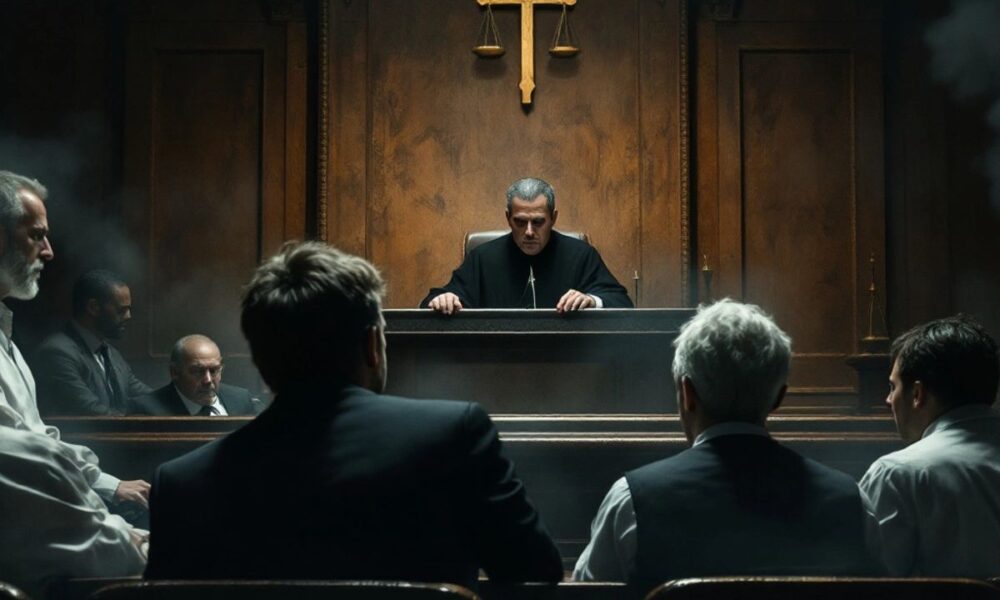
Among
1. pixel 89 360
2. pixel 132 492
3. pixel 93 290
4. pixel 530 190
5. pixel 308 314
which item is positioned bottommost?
pixel 132 492

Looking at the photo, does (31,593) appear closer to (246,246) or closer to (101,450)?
(101,450)

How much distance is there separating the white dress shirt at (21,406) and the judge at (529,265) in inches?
135

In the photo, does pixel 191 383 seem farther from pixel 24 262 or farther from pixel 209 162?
pixel 24 262

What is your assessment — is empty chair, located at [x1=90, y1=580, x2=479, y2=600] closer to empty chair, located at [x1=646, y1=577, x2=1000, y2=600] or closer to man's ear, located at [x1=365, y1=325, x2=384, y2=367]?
empty chair, located at [x1=646, y1=577, x2=1000, y2=600]

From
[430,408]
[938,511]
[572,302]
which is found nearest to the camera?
[430,408]

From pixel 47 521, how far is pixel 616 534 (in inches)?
46.8

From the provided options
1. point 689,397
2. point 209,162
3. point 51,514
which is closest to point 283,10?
point 209,162

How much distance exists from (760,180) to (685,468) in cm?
588

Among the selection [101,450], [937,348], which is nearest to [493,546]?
[937,348]

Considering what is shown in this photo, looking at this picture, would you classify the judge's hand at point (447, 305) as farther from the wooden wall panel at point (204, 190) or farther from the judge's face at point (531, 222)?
the wooden wall panel at point (204, 190)

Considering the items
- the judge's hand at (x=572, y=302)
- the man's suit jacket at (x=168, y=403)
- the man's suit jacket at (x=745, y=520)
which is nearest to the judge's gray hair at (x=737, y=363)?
the man's suit jacket at (x=745, y=520)

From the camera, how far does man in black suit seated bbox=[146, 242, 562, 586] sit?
225 cm

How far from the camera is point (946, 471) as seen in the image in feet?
9.82

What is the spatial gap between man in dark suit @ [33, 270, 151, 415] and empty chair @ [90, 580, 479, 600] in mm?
4152
